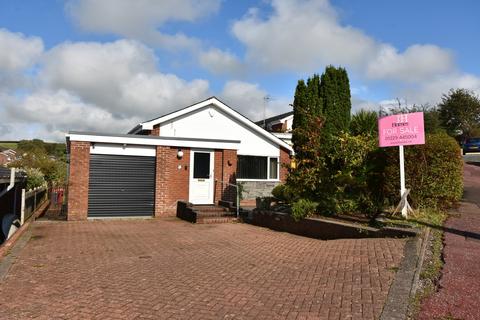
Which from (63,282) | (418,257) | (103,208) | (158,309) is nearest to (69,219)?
(103,208)

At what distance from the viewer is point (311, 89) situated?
17.8 meters

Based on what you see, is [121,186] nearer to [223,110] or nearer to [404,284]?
[223,110]

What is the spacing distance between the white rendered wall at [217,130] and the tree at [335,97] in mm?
3752

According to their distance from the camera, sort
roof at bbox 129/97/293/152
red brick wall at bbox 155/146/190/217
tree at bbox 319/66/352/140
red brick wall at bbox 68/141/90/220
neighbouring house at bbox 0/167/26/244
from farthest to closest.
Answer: roof at bbox 129/97/293/152
tree at bbox 319/66/352/140
red brick wall at bbox 155/146/190/217
red brick wall at bbox 68/141/90/220
neighbouring house at bbox 0/167/26/244

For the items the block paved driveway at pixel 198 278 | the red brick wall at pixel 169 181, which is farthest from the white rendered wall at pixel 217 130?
the block paved driveway at pixel 198 278

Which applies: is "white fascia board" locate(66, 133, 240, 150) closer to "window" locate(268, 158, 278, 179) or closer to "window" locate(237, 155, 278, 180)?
"window" locate(237, 155, 278, 180)

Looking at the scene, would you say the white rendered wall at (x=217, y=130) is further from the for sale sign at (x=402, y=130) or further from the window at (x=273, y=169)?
the for sale sign at (x=402, y=130)

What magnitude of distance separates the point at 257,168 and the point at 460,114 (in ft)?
105

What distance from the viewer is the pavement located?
445 cm

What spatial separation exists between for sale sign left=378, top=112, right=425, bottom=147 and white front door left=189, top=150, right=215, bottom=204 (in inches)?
313

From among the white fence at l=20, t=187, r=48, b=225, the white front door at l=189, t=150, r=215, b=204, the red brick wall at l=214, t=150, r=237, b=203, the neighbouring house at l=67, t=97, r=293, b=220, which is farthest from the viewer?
the red brick wall at l=214, t=150, r=237, b=203

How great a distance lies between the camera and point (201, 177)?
16.5m

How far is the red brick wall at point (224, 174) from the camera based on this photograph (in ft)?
54.4

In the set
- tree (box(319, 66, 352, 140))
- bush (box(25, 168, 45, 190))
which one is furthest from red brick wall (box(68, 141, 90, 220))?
bush (box(25, 168, 45, 190))
